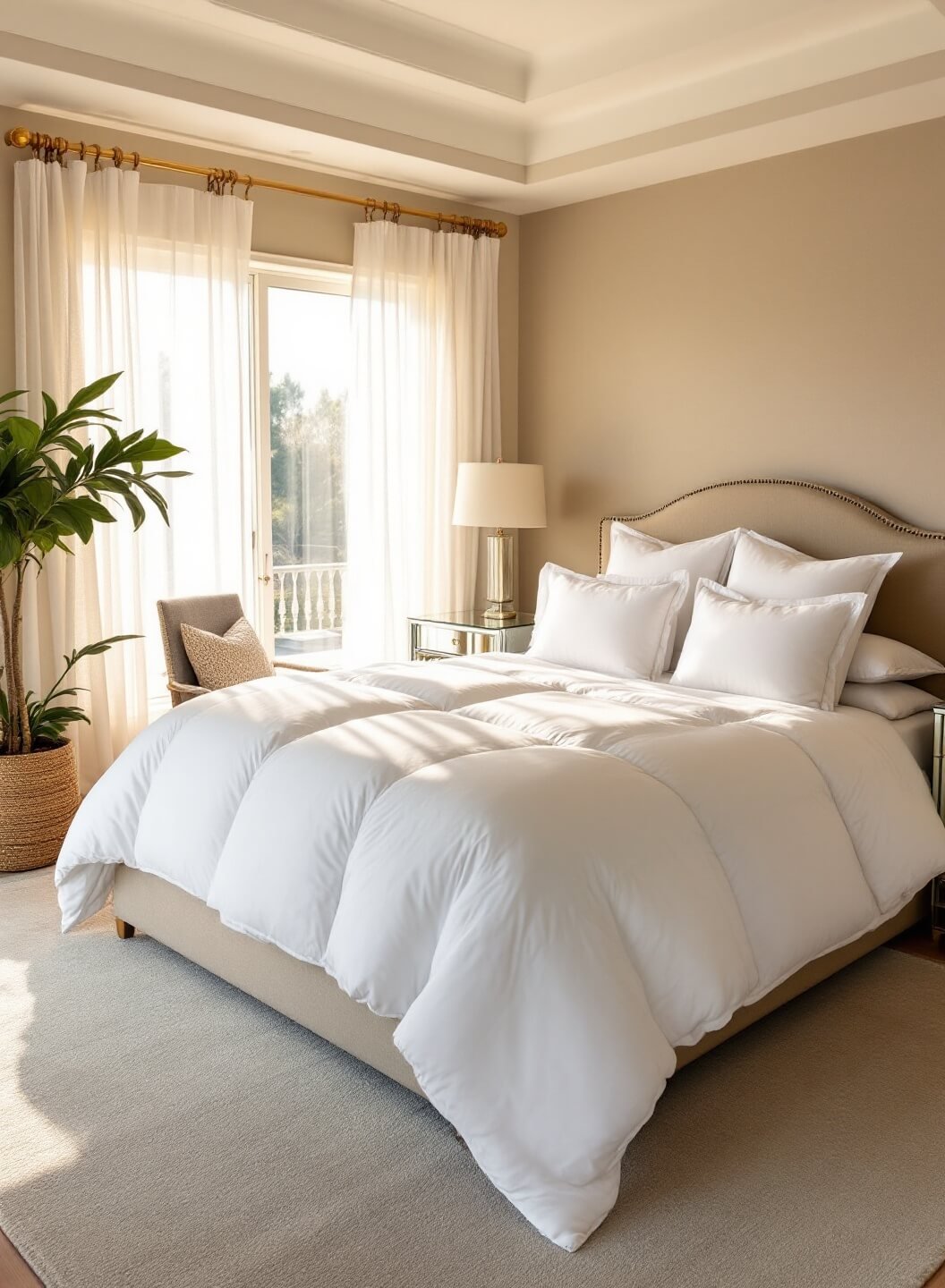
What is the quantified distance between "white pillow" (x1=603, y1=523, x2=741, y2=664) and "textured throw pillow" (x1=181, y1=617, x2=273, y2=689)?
59.4 inches

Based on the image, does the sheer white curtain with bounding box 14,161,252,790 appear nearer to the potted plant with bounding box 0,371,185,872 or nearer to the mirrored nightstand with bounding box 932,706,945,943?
the potted plant with bounding box 0,371,185,872

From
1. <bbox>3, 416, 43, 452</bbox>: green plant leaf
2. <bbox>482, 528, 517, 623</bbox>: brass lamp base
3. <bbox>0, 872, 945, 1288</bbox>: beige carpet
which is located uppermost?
<bbox>3, 416, 43, 452</bbox>: green plant leaf

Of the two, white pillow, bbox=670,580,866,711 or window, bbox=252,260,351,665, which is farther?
window, bbox=252,260,351,665

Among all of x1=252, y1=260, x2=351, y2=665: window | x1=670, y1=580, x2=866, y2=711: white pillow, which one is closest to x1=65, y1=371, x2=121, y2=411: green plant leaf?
x1=252, y1=260, x2=351, y2=665: window

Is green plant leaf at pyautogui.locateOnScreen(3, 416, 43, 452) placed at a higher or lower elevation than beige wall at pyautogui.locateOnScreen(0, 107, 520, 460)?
lower

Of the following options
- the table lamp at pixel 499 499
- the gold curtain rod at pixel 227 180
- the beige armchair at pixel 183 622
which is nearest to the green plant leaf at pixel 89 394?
the beige armchair at pixel 183 622

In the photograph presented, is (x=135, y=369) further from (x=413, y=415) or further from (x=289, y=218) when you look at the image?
(x=413, y=415)

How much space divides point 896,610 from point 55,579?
316 cm

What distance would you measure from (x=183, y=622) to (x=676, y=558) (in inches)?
76.8

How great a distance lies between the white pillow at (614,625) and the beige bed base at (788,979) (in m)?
0.52

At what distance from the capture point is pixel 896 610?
420 centimetres

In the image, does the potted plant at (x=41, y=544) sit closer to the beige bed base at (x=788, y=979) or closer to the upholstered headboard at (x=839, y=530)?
the beige bed base at (x=788, y=979)

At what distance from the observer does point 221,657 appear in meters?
4.31

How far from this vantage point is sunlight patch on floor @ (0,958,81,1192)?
232cm
